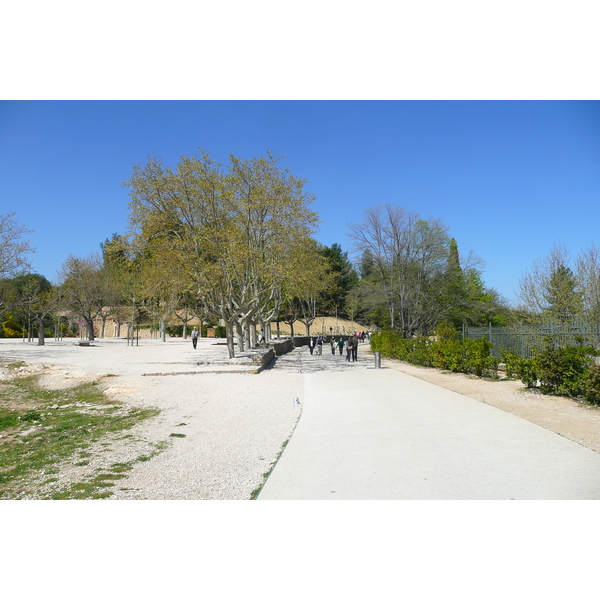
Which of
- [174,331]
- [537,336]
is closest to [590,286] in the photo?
[537,336]

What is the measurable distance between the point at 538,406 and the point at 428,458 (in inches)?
191

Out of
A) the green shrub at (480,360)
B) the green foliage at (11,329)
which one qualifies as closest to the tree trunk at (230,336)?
the green shrub at (480,360)

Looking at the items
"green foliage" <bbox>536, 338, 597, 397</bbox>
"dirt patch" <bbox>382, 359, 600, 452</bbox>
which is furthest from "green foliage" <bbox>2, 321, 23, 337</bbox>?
"green foliage" <bbox>536, 338, 597, 397</bbox>

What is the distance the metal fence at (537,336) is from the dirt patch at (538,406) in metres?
4.15

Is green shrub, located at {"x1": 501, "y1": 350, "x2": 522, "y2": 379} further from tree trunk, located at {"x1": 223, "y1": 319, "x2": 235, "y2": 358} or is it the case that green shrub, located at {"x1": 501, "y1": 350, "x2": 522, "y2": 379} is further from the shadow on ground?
tree trunk, located at {"x1": 223, "y1": 319, "x2": 235, "y2": 358}

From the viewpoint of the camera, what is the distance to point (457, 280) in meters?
30.1

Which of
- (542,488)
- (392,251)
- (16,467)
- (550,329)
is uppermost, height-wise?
(392,251)

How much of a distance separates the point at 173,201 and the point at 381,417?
48.7 feet

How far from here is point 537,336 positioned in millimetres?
17969

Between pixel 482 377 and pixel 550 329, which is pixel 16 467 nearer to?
pixel 482 377

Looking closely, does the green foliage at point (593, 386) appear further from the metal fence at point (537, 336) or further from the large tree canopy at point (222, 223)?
the large tree canopy at point (222, 223)

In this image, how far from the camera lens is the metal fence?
645 inches

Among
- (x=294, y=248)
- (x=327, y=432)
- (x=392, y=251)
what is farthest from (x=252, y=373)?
(x=392, y=251)

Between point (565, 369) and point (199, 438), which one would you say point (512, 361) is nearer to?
point (565, 369)
